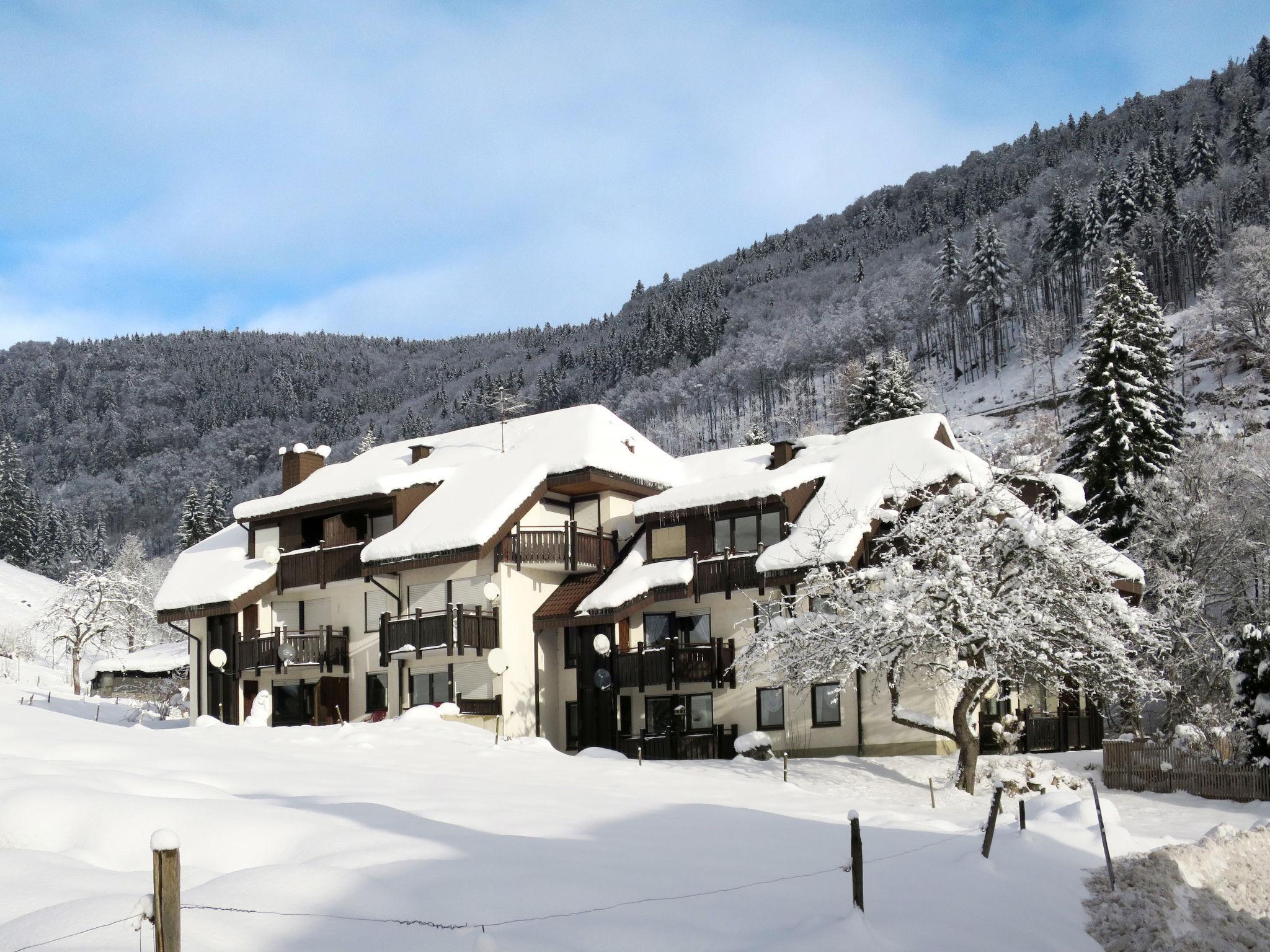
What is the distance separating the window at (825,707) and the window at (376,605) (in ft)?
42.4

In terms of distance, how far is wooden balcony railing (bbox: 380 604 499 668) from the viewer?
3197cm

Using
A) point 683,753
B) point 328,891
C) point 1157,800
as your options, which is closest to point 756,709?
point 683,753

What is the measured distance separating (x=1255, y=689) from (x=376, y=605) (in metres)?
23.6

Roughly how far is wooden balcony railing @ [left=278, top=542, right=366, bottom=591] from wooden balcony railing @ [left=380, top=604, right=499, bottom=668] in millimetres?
3068

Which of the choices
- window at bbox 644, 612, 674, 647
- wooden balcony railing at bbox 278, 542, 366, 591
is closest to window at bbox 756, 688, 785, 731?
window at bbox 644, 612, 674, 647

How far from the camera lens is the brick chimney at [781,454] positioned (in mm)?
35938

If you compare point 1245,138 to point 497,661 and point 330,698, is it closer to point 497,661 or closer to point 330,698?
point 497,661

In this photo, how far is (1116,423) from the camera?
42625 millimetres

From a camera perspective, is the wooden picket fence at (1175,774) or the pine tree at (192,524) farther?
the pine tree at (192,524)

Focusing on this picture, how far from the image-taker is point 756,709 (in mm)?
31328

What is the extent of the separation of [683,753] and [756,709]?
224 cm

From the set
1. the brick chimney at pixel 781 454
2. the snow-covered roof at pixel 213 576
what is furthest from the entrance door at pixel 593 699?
the snow-covered roof at pixel 213 576

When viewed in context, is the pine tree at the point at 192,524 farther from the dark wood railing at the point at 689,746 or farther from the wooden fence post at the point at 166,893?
the wooden fence post at the point at 166,893

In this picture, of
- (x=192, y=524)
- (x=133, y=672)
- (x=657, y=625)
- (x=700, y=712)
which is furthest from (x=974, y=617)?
(x=192, y=524)
